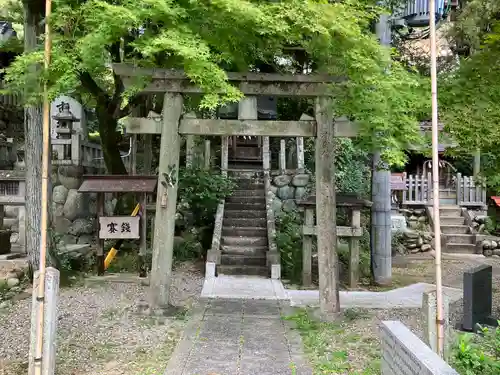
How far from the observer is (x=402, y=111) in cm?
565

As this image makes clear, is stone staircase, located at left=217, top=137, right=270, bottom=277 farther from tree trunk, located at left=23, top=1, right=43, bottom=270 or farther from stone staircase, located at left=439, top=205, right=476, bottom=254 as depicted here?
stone staircase, located at left=439, top=205, right=476, bottom=254

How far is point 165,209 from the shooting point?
6445mm

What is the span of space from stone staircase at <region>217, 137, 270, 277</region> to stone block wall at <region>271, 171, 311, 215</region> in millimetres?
488

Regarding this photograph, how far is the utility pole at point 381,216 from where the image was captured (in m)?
8.96

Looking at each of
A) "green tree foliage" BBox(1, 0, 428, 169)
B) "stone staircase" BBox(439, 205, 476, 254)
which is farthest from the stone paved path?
"stone staircase" BBox(439, 205, 476, 254)

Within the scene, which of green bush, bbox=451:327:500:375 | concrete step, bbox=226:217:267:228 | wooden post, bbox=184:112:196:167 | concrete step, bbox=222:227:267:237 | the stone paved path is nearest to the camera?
green bush, bbox=451:327:500:375

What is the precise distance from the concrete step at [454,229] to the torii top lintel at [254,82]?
10314 mm

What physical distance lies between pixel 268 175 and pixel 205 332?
327 inches

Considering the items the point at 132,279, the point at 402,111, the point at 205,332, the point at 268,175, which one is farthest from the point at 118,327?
the point at 268,175

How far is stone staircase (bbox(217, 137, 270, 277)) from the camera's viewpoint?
9.80 m

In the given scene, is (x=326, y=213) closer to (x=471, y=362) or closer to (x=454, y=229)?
(x=471, y=362)

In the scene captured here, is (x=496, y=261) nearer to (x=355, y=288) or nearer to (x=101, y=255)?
(x=355, y=288)

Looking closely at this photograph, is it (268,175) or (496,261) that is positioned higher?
(268,175)

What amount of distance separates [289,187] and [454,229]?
577 cm
